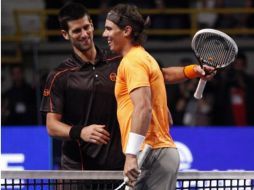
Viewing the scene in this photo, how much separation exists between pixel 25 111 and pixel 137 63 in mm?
7801

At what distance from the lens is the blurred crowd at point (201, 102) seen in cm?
1320

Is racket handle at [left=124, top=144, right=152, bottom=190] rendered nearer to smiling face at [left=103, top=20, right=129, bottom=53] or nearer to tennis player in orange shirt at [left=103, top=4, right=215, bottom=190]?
tennis player in orange shirt at [left=103, top=4, right=215, bottom=190]

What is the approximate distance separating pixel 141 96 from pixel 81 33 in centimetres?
142

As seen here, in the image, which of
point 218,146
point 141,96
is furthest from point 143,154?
point 218,146

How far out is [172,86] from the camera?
13438 mm

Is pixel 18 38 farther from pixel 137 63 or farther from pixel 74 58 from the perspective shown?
pixel 137 63

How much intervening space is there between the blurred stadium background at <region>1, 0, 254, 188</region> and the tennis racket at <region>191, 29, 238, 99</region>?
3965 mm

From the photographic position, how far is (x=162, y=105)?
614cm

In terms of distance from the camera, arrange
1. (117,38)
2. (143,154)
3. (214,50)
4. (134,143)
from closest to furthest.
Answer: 1. (134,143)
2. (143,154)
3. (117,38)
4. (214,50)

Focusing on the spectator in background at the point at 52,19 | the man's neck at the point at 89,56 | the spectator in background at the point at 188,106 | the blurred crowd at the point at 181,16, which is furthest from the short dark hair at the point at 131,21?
the spectator in background at the point at 52,19

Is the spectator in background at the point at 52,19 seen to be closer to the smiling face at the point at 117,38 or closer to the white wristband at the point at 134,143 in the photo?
the smiling face at the point at 117,38

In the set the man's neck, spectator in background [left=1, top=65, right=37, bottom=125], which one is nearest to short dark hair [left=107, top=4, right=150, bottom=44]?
the man's neck

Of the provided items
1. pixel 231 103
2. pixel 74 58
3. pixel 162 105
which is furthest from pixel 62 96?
pixel 231 103

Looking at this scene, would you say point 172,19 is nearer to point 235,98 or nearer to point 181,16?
point 181,16
